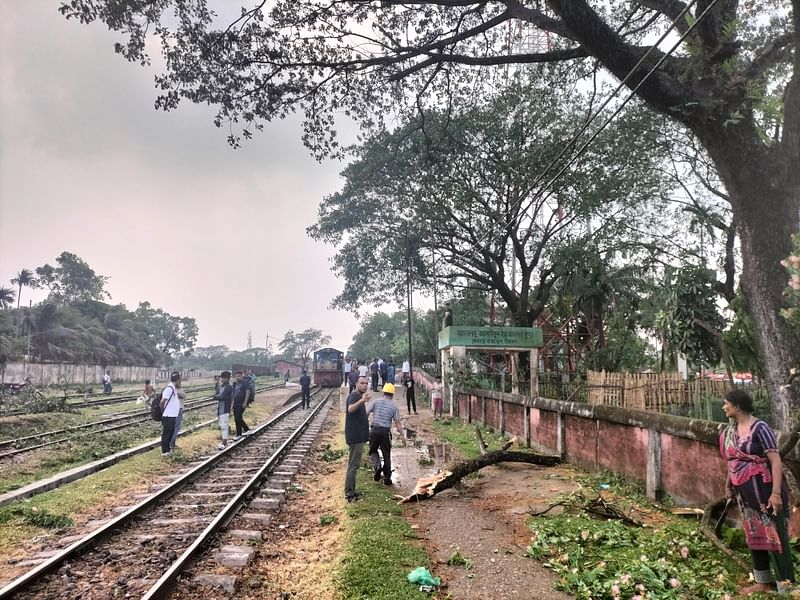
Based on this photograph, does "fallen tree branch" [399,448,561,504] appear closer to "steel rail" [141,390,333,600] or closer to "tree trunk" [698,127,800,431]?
"steel rail" [141,390,333,600]

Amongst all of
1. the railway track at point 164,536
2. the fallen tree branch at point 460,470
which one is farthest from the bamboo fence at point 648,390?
the railway track at point 164,536

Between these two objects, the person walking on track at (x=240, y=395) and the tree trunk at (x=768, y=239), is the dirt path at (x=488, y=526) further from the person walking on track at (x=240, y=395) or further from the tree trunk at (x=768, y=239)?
the person walking on track at (x=240, y=395)

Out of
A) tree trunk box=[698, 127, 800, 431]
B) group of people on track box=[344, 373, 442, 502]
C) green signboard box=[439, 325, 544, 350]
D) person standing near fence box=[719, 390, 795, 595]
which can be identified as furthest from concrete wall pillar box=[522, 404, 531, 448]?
person standing near fence box=[719, 390, 795, 595]

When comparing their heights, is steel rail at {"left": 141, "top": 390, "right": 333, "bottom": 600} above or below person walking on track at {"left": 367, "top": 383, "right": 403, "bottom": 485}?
below

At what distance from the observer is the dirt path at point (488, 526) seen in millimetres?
4824

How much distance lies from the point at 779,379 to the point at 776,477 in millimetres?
4328

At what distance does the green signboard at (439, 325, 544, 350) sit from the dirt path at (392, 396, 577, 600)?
25.0ft

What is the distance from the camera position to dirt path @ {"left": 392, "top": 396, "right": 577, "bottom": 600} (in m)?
4.82

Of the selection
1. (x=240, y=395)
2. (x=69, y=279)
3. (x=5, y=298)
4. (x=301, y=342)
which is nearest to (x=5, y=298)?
(x=5, y=298)

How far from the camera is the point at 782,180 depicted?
7844 millimetres

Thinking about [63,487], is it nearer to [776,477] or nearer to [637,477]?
[637,477]

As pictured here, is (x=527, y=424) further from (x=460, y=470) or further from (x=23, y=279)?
(x=23, y=279)

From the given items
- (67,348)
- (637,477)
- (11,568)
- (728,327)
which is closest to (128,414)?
(11,568)

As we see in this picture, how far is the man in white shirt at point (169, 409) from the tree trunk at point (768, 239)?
1058 centimetres
